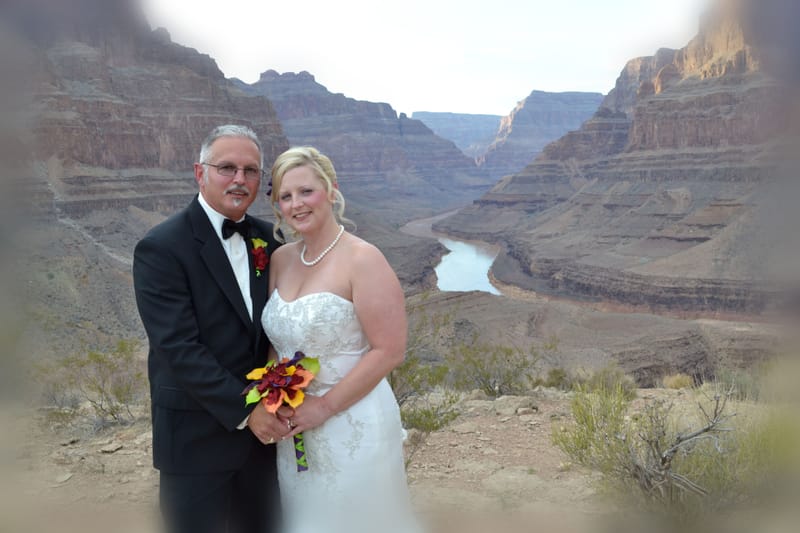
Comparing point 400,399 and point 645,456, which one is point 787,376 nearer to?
point 645,456

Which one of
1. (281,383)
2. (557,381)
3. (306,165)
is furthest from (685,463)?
(557,381)

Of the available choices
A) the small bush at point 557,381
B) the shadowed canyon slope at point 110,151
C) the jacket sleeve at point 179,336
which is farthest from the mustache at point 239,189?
the shadowed canyon slope at point 110,151

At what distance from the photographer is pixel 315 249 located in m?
3.01

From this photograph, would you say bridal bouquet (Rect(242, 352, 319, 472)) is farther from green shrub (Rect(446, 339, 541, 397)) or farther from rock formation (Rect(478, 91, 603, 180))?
rock formation (Rect(478, 91, 603, 180))

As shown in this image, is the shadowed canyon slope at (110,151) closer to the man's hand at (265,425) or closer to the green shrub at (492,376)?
the green shrub at (492,376)

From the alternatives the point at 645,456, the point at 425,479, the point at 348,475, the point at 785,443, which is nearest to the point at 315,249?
the point at 348,475

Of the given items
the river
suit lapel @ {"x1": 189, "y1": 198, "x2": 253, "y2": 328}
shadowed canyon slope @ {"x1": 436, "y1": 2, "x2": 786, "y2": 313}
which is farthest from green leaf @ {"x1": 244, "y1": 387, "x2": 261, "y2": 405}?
the river

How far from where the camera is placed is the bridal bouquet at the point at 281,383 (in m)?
2.76

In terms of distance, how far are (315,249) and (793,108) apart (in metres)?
2.03

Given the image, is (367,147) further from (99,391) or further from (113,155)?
(99,391)

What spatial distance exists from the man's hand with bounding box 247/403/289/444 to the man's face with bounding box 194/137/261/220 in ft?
3.19

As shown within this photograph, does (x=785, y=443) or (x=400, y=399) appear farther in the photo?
(x=400, y=399)

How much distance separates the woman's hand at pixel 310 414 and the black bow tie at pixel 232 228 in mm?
877

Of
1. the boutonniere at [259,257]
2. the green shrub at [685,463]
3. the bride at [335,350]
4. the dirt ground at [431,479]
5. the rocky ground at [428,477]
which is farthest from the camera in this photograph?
the rocky ground at [428,477]
